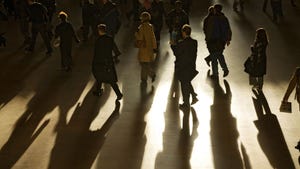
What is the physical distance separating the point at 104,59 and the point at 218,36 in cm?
295

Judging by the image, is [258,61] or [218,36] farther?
[218,36]

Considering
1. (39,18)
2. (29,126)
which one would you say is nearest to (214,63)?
(29,126)

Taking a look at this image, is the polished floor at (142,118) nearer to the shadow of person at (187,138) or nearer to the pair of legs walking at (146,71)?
the shadow of person at (187,138)

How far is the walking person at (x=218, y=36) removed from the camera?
482 inches

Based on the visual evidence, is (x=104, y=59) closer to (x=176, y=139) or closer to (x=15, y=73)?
(x=176, y=139)

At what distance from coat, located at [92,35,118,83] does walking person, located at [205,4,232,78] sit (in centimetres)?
262

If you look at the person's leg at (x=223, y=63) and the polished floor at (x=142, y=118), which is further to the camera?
the person's leg at (x=223, y=63)

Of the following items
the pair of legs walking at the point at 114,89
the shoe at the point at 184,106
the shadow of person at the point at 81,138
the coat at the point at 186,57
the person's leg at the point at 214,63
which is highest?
the coat at the point at 186,57

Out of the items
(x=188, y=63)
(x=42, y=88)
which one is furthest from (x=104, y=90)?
(x=188, y=63)

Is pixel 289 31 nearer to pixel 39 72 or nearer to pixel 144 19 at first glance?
pixel 144 19

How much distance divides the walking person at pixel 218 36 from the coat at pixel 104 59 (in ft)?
8.59

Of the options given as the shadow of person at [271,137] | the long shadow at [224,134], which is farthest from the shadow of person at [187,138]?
the shadow of person at [271,137]

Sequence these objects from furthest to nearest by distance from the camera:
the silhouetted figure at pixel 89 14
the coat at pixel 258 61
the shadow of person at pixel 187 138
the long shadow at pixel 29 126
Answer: the silhouetted figure at pixel 89 14 < the coat at pixel 258 61 < the long shadow at pixel 29 126 < the shadow of person at pixel 187 138

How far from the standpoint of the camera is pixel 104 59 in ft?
36.5
